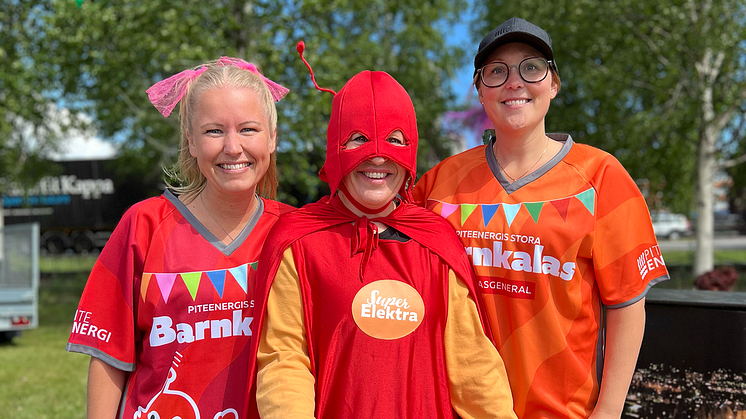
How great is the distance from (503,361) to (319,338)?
647 millimetres

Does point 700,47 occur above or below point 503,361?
above

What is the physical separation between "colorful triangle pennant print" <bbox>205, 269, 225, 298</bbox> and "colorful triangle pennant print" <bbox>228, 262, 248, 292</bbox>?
1.5 inches

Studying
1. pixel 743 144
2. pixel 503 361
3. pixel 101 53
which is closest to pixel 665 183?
pixel 743 144

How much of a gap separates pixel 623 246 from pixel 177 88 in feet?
5.64

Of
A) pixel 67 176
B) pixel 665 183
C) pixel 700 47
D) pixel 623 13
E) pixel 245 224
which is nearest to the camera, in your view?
pixel 245 224

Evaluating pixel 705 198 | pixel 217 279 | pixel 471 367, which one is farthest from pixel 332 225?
pixel 705 198

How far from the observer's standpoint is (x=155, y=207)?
7.32 feet

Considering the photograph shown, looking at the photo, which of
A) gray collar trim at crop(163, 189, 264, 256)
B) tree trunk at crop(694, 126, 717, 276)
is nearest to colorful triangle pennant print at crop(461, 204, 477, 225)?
gray collar trim at crop(163, 189, 264, 256)

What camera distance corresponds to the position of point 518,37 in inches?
87.9

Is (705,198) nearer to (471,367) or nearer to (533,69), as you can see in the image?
(533,69)

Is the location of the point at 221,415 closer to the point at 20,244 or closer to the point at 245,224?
the point at 245,224

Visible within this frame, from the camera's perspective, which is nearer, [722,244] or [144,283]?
[144,283]

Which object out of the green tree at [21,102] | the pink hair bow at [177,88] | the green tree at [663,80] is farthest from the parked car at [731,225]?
the pink hair bow at [177,88]

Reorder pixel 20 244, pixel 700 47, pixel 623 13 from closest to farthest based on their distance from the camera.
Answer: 1. pixel 20 244
2. pixel 700 47
3. pixel 623 13
